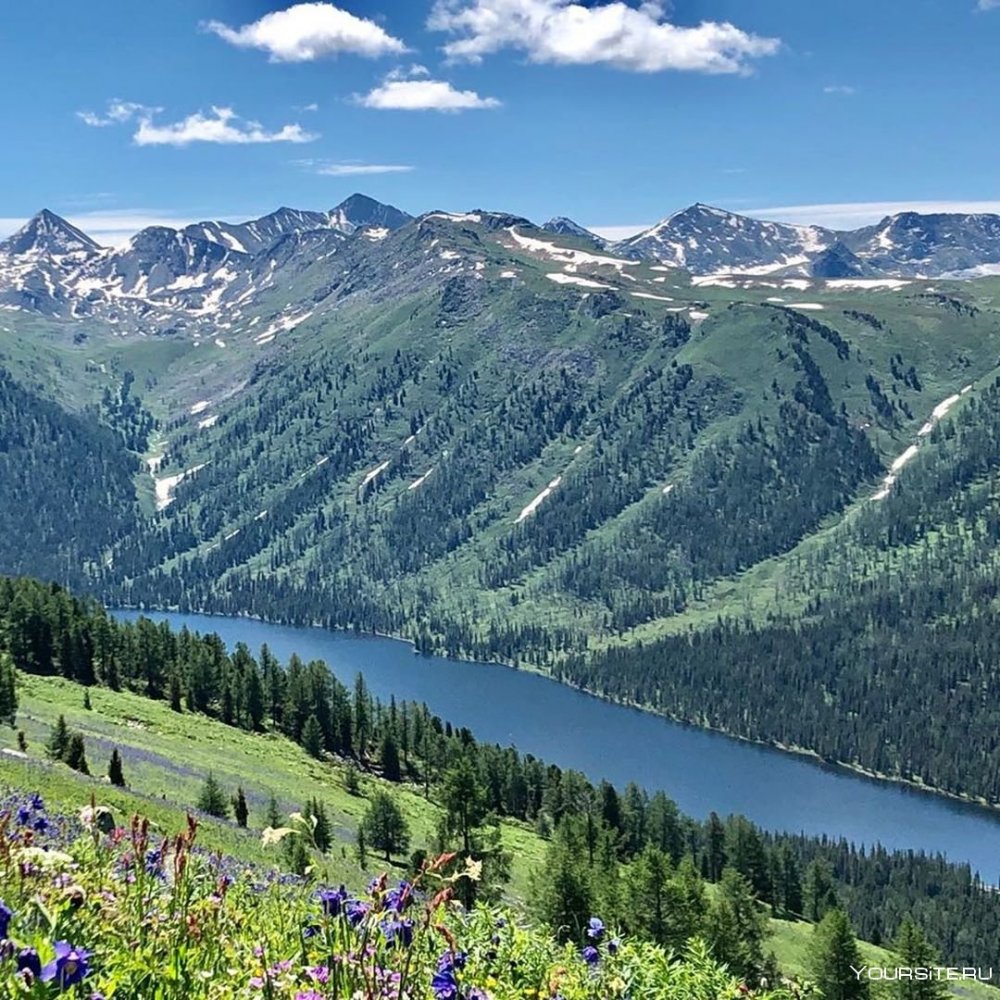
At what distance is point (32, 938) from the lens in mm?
5223

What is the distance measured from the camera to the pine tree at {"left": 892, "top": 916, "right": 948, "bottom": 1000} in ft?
196

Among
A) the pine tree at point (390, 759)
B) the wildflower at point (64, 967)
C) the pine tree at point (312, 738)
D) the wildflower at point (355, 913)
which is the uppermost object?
the wildflower at point (64, 967)

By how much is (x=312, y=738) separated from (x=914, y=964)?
231 feet

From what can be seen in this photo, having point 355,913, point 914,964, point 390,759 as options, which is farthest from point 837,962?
point 390,759

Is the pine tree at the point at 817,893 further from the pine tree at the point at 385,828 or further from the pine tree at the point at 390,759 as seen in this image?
the pine tree at the point at 385,828

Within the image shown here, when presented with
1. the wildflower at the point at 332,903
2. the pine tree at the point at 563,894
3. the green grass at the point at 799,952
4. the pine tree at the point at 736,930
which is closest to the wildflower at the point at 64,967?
the wildflower at the point at 332,903

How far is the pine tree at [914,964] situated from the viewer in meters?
59.8

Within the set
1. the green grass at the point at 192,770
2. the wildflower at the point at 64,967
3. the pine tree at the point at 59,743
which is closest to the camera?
the wildflower at the point at 64,967

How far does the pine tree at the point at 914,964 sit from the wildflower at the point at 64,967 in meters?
65.2

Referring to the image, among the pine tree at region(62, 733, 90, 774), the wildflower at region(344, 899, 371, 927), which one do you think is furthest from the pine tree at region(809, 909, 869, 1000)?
the wildflower at region(344, 899, 371, 927)

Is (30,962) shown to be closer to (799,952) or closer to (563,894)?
(563,894)

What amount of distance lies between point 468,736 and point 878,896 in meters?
72.3

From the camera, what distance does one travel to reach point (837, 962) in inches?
2459

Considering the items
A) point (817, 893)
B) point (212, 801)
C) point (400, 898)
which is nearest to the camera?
point (400, 898)
